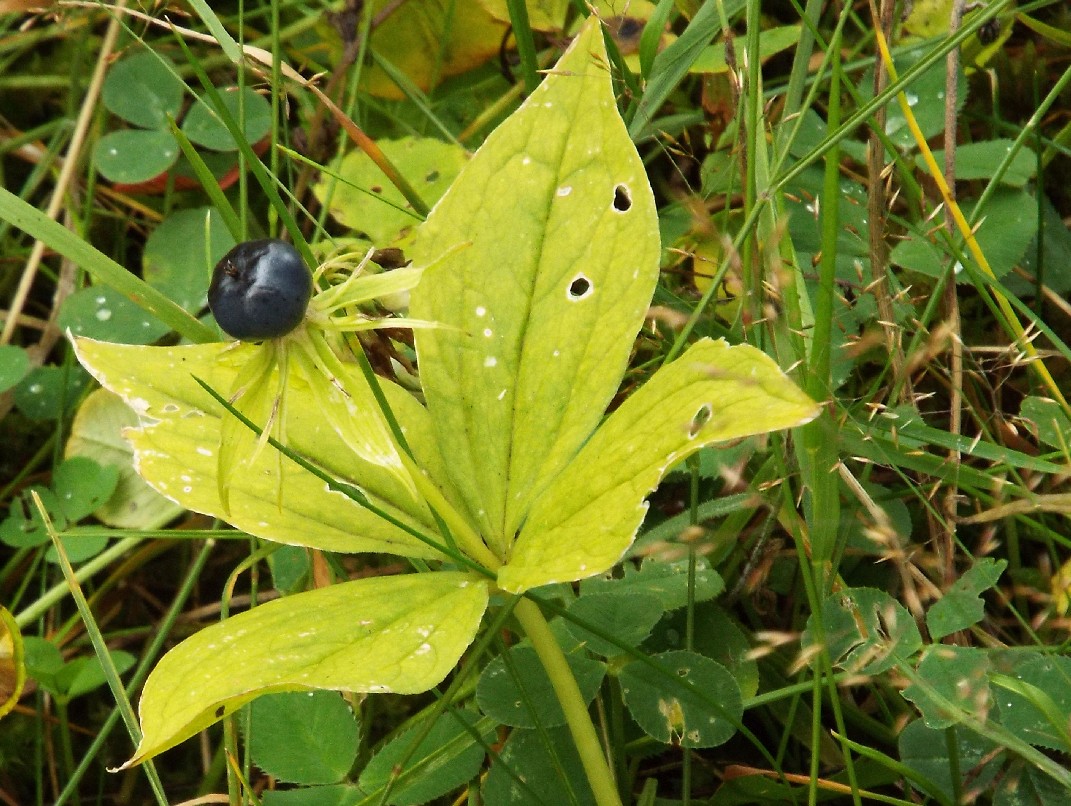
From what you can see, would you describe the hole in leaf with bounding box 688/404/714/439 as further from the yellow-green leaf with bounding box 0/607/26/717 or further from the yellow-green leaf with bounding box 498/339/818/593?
the yellow-green leaf with bounding box 0/607/26/717

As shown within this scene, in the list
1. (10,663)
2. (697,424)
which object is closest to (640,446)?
(697,424)

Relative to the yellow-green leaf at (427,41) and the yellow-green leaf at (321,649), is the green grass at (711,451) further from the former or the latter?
the yellow-green leaf at (321,649)

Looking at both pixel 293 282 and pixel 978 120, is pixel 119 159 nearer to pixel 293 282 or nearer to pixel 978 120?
pixel 293 282

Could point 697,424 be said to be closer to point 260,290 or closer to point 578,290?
point 578,290

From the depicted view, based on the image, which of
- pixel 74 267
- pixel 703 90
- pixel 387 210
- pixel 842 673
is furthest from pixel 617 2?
pixel 842 673

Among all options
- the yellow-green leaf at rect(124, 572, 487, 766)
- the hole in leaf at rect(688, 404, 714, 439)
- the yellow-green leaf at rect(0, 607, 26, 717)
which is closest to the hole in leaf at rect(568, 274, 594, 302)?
the hole in leaf at rect(688, 404, 714, 439)

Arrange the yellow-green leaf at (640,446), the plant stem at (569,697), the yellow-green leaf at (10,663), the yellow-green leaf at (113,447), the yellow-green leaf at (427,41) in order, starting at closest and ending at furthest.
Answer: the yellow-green leaf at (640,446), the plant stem at (569,697), the yellow-green leaf at (10,663), the yellow-green leaf at (113,447), the yellow-green leaf at (427,41)

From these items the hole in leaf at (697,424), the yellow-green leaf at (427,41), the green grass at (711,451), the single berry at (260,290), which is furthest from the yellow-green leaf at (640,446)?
the yellow-green leaf at (427,41)
